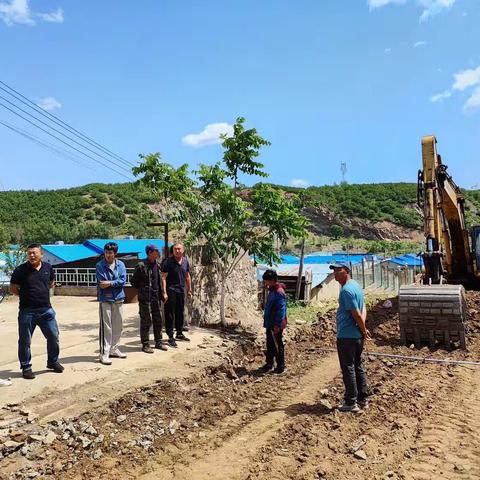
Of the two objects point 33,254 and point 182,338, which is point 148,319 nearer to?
point 182,338

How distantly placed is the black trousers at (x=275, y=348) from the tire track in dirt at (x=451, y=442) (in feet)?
7.99

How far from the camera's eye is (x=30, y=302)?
637 centimetres

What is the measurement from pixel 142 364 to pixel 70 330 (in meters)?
Result: 3.82

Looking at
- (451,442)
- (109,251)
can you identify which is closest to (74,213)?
(109,251)

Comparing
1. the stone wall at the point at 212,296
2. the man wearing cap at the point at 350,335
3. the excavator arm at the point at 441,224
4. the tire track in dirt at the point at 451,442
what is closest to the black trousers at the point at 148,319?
the stone wall at the point at 212,296

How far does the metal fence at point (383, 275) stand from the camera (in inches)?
845

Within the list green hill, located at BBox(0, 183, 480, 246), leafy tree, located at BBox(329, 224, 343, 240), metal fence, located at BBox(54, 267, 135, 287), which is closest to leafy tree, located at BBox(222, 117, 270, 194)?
metal fence, located at BBox(54, 267, 135, 287)

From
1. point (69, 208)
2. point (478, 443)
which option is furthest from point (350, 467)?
point (69, 208)

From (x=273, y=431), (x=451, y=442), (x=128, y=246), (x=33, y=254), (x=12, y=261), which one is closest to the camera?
(x=451, y=442)

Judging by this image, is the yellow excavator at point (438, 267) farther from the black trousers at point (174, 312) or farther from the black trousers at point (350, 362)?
the black trousers at point (174, 312)

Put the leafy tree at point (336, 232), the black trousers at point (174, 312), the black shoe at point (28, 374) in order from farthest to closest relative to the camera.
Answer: the leafy tree at point (336, 232) < the black trousers at point (174, 312) < the black shoe at point (28, 374)

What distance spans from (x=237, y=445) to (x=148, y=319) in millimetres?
3262

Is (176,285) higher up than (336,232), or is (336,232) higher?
(336,232)

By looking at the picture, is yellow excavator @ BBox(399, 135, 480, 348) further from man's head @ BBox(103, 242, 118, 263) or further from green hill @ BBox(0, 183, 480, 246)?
green hill @ BBox(0, 183, 480, 246)
